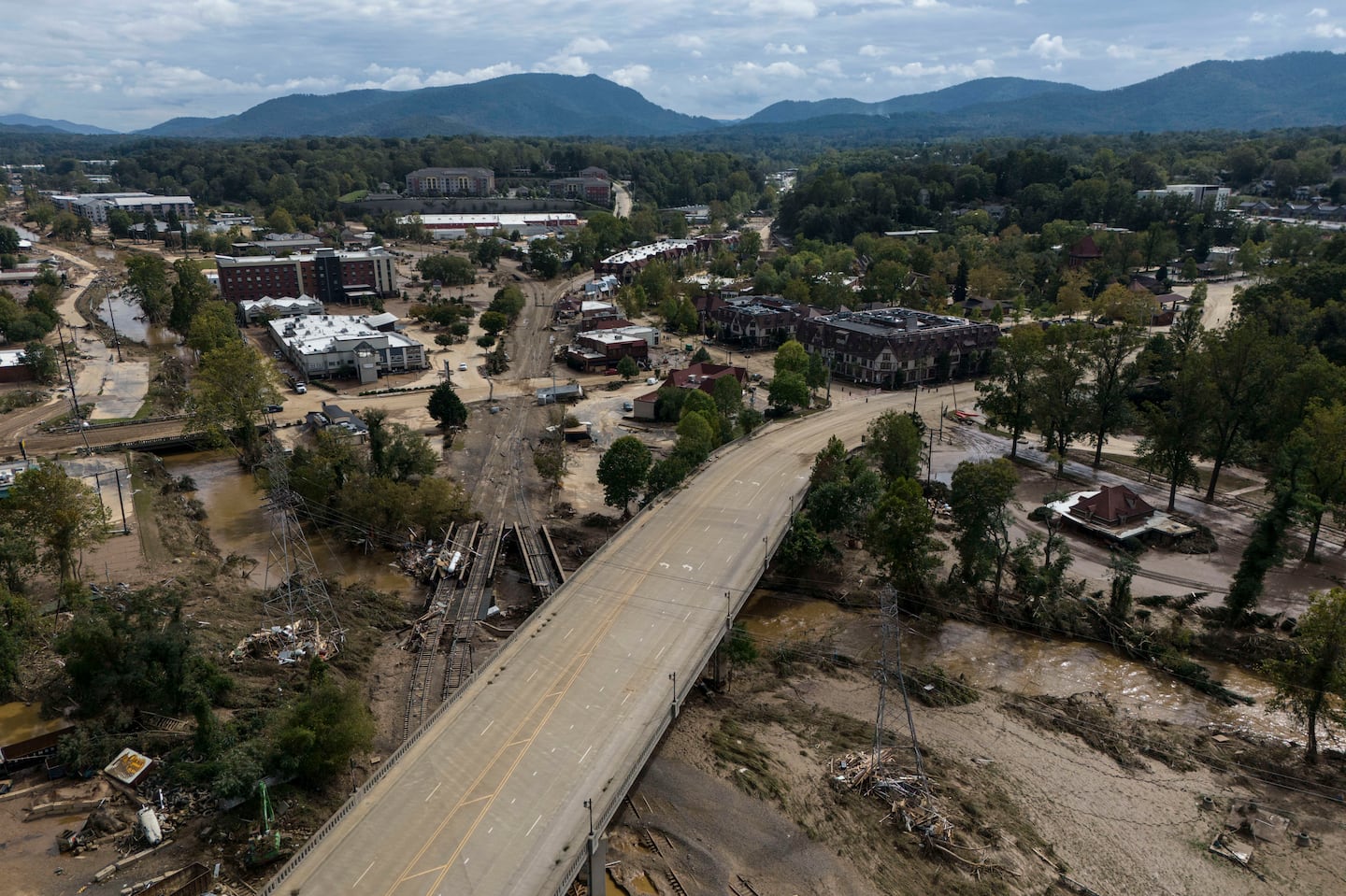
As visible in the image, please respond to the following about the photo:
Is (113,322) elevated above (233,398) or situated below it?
below

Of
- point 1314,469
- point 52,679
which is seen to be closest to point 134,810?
point 52,679

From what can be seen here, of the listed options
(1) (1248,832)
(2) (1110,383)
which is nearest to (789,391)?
(2) (1110,383)

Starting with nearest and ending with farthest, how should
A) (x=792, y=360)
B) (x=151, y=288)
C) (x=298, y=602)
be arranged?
(x=298, y=602)
(x=792, y=360)
(x=151, y=288)

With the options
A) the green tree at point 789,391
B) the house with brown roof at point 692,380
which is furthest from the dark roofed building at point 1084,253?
the green tree at point 789,391

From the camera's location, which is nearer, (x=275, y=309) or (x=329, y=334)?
(x=329, y=334)

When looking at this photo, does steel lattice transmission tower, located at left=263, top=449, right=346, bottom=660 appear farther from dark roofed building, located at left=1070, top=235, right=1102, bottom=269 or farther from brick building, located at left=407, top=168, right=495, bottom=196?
brick building, located at left=407, top=168, right=495, bottom=196

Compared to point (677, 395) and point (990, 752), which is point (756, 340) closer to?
point (677, 395)

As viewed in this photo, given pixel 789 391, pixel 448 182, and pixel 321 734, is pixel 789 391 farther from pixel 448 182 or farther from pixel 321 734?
pixel 448 182
